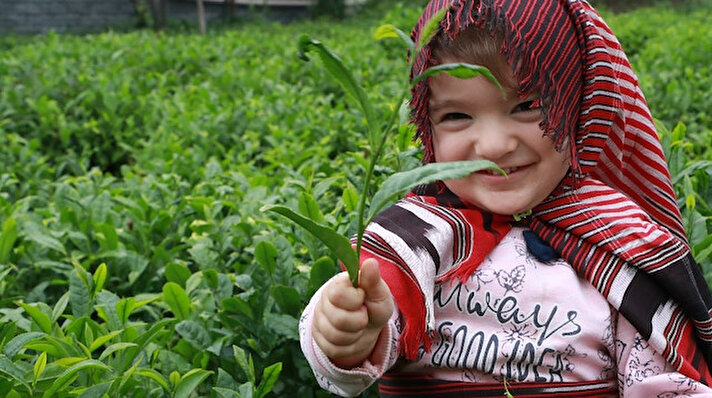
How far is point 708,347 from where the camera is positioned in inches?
→ 60.1

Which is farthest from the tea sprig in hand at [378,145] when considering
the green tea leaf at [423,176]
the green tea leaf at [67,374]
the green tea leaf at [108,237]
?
the green tea leaf at [108,237]

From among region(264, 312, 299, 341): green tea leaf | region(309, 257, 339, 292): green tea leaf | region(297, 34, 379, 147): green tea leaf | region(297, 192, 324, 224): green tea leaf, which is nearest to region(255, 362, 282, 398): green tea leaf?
region(264, 312, 299, 341): green tea leaf

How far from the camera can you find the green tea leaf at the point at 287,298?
5.88ft

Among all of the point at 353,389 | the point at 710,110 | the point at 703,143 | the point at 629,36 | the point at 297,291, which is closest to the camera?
the point at 353,389

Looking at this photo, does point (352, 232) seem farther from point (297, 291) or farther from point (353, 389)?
point (353, 389)

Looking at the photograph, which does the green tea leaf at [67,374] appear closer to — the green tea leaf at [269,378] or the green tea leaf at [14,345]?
the green tea leaf at [14,345]

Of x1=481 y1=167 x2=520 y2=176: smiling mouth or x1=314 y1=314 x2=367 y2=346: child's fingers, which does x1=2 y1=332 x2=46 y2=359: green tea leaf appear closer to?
x1=314 y1=314 x2=367 y2=346: child's fingers

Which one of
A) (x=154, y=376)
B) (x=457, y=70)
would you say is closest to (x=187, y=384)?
(x=154, y=376)

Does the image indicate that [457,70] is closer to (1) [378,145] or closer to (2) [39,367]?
(1) [378,145]

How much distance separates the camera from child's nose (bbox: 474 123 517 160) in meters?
1.45

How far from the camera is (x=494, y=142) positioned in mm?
1445

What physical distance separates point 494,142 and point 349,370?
0.46 m

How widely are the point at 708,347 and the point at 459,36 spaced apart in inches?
28.1

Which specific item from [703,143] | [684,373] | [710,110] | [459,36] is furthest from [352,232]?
[710,110]
